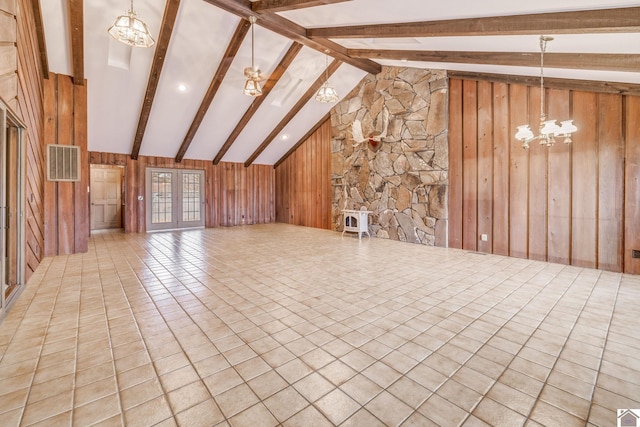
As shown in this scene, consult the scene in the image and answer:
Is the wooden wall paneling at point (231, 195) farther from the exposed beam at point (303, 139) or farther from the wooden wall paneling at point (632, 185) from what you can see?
the wooden wall paneling at point (632, 185)

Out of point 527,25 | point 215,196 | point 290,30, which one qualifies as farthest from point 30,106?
point 527,25

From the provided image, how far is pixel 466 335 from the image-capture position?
241cm

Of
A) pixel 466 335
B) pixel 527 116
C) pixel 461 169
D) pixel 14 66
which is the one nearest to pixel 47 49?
pixel 14 66

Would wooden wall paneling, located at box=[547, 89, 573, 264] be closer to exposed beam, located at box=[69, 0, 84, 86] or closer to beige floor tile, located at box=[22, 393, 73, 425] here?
beige floor tile, located at box=[22, 393, 73, 425]

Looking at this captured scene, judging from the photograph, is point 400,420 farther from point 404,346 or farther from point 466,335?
point 466,335

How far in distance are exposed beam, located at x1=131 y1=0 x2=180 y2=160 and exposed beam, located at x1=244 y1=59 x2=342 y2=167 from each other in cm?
335

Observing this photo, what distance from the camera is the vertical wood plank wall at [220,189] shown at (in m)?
8.38

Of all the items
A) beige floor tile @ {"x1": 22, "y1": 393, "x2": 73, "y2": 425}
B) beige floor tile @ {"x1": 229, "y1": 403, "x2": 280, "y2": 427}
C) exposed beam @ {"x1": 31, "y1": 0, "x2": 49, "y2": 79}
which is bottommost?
beige floor tile @ {"x1": 229, "y1": 403, "x2": 280, "y2": 427}

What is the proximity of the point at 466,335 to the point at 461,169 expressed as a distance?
428cm

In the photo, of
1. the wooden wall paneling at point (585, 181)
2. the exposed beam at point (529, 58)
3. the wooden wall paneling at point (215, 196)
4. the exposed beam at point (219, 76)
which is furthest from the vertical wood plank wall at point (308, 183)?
the wooden wall paneling at point (585, 181)

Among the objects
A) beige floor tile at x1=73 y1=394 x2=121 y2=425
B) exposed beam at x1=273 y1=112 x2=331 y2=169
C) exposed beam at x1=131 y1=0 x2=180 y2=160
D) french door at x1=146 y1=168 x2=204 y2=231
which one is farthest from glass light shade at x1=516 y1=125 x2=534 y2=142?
french door at x1=146 y1=168 x2=204 y2=231

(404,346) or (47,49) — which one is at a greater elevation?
(47,49)

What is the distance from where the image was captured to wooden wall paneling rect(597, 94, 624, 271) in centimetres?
416

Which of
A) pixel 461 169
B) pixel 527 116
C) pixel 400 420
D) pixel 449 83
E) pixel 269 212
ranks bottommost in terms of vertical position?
pixel 400 420
